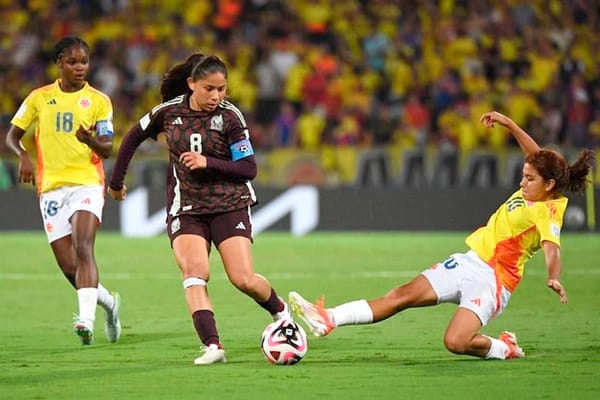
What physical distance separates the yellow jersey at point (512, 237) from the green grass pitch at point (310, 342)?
63 cm

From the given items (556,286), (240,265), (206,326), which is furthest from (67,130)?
(556,286)

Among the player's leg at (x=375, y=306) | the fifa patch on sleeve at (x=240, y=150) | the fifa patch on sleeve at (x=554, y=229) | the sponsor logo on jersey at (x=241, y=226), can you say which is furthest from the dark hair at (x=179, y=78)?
the fifa patch on sleeve at (x=554, y=229)

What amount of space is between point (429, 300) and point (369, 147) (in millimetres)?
12970

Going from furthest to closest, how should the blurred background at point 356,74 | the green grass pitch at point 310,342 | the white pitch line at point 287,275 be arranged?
1. the blurred background at point 356,74
2. the white pitch line at point 287,275
3. the green grass pitch at point 310,342

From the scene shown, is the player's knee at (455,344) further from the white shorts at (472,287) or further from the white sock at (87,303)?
the white sock at (87,303)

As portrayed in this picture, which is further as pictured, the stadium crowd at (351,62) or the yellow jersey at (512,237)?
the stadium crowd at (351,62)

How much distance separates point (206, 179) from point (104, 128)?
1.41 m

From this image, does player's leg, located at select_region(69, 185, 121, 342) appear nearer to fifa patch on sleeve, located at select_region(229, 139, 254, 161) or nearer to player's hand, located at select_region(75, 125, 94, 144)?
player's hand, located at select_region(75, 125, 94, 144)

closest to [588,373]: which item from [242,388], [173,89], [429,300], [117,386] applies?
[429,300]

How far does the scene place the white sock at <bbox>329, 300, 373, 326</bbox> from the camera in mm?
8594

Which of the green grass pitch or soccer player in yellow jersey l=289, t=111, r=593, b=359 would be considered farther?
soccer player in yellow jersey l=289, t=111, r=593, b=359

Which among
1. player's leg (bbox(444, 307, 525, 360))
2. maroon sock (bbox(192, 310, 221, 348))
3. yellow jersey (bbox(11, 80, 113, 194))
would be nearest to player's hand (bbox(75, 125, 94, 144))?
yellow jersey (bbox(11, 80, 113, 194))

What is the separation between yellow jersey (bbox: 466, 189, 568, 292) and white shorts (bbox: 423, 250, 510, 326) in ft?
0.23

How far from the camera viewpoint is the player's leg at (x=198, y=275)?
8453 millimetres
